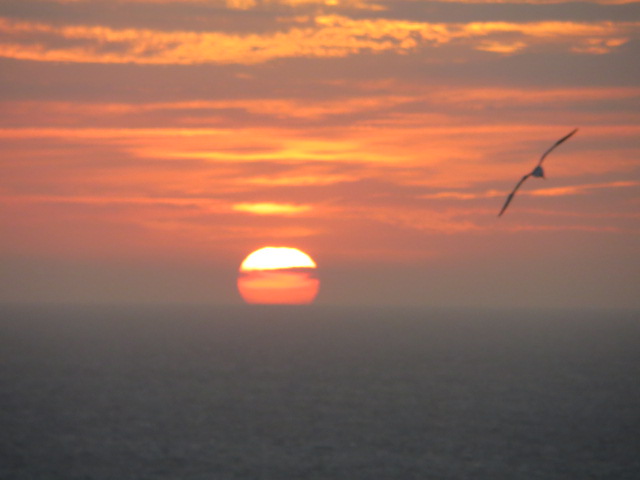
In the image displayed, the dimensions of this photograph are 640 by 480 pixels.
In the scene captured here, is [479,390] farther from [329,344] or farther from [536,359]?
[329,344]

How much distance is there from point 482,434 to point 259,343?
115 metres

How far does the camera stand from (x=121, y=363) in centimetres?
13738

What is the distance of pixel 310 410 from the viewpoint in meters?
85.7

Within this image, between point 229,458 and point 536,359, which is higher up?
point 536,359

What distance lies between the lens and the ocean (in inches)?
2376

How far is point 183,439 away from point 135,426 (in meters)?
8.40

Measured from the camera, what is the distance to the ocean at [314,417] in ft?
198

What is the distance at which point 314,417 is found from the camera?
80938mm

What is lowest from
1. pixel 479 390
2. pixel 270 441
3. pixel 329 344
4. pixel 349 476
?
pixel 349 476

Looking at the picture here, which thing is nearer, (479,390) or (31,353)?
(479,390)

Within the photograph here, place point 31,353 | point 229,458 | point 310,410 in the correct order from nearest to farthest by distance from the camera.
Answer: point 229,458 → point 310,410 → point 31,353

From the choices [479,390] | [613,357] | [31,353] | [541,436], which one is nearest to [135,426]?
[541,436]

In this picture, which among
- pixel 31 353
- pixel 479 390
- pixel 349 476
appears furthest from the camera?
pixel 31 353

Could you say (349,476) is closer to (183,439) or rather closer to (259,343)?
(183,439)
